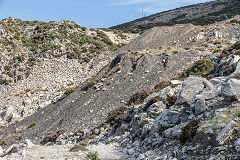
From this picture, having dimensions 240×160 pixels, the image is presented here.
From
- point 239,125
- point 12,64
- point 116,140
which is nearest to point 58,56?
point 12,64

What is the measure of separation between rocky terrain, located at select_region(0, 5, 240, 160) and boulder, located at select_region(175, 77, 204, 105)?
0.17 feet

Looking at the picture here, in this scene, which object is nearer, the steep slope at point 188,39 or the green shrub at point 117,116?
the green shrub at point 117,116

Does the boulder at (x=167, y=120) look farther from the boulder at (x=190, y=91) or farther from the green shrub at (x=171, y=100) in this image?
the green shrub at (x=171, y=100)

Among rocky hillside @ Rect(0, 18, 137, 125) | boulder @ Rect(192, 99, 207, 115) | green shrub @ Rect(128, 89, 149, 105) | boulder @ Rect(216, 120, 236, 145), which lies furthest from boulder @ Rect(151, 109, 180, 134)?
rocky hillside @ Rect(0, 18, 137, 125)

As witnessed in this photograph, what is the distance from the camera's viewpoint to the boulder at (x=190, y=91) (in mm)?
12837

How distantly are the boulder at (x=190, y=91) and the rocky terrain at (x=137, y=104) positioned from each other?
0.05 m

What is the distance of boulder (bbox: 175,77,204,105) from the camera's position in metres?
12.8

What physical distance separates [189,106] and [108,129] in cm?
867

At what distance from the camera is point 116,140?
15945mm

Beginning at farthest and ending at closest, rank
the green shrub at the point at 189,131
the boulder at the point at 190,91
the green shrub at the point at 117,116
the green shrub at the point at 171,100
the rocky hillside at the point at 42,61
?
the rocky hillside at the point at 42,61 < the green shrub at the point at 117,116 < the green shrub at the point at 171,100 < the boulder at the point at 190,91 < the green shrub at the point at 189,131

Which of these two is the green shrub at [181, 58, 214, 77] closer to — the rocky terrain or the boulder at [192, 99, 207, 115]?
the rocky terrain

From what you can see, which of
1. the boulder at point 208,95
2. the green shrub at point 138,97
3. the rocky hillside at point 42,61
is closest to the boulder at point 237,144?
the boulder at point 208,95

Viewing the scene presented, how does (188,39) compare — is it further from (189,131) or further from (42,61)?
(189,131)

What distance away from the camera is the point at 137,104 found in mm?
20203
